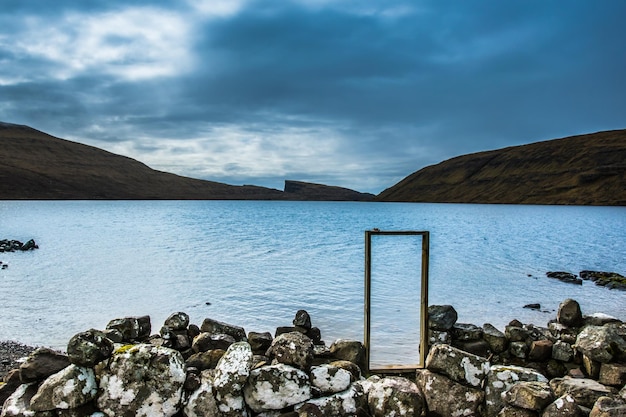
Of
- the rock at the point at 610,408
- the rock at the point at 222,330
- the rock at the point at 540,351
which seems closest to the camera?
the rock at the point at 610,408

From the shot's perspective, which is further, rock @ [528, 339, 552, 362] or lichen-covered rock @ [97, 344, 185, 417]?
rock @ [528, 339, 552, 362]

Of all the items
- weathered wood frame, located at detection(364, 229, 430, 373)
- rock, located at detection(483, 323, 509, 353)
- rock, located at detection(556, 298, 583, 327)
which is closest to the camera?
weathered wood frame, located at detection(364, 229, 430, 373)

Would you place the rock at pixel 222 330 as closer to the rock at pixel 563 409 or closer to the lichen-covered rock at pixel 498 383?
the lichen-covered rock at pixel 498 383

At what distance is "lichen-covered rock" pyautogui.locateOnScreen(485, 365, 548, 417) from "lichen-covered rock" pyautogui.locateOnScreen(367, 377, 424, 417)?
3.39ft

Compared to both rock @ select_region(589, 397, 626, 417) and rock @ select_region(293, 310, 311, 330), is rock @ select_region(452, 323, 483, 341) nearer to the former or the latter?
rock @ select_region(293, 310, 311, 330)

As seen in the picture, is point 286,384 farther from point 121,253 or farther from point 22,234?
point 22,234

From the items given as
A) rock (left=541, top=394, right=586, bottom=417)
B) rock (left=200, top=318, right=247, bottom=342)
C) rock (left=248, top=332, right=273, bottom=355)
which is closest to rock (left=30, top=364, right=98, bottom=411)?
rock (left=248, top=332, right=273, bottom=355)

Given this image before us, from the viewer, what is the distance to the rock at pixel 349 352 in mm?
9500

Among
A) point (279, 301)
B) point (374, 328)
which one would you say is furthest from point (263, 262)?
point (374, 328)

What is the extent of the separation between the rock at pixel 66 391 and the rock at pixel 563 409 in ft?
21.5

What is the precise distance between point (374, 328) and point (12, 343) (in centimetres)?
1206

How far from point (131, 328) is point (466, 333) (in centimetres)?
794

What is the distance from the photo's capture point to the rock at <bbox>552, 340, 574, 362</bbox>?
10.2m

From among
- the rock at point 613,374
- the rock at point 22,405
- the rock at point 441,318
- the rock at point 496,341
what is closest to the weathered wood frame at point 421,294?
the rock at point 441,318
